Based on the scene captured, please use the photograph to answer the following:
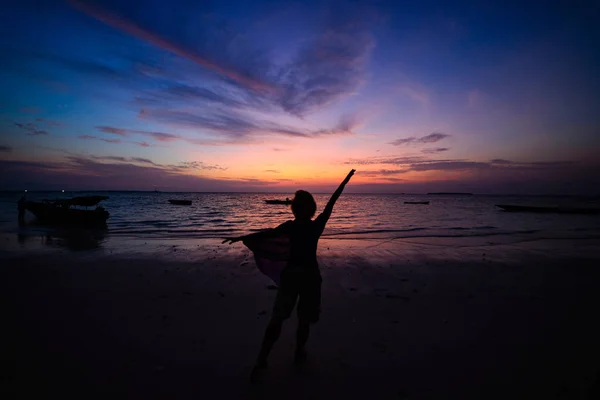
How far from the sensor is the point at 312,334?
5316 mm

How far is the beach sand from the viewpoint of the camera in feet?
12.9

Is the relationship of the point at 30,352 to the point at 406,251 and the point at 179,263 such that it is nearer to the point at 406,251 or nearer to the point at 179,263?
the point at 179,263

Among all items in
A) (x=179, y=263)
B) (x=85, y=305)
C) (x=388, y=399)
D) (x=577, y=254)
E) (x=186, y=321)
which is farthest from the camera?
(x=577, y=254)

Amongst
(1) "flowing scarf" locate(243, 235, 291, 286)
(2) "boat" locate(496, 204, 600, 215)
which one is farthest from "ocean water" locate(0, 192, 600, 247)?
(1) "flowing scarf" locate(243, 235, 291, 286)

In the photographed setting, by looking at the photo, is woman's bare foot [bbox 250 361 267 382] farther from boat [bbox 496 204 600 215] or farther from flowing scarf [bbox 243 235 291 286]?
boat [bbox 496 204 600 215]

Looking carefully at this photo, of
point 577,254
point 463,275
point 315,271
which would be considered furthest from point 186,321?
point 577,254

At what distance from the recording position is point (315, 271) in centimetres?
414

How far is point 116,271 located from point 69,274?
1.23 metres

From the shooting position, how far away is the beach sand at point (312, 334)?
3.92 m

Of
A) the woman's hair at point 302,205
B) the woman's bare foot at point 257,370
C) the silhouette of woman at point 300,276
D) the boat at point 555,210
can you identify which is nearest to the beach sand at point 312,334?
the woman's bare foot at point 257,370

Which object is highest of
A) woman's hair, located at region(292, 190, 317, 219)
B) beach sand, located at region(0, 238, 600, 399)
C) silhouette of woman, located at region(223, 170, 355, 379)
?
woman's hair, located at region(292, 190, 317, 219)

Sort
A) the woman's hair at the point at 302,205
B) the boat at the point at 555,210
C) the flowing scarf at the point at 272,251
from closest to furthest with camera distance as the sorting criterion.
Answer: the woman's hair at the point at 302,205 → the flowing scarf at the point at 272,251 → the boat at the point at 555,210

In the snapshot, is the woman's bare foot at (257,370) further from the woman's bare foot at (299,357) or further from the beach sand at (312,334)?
the woman's bare foot at (299,357)

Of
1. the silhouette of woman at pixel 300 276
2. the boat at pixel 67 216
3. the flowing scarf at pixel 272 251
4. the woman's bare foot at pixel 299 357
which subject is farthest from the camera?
the boat at pixel 67 216
